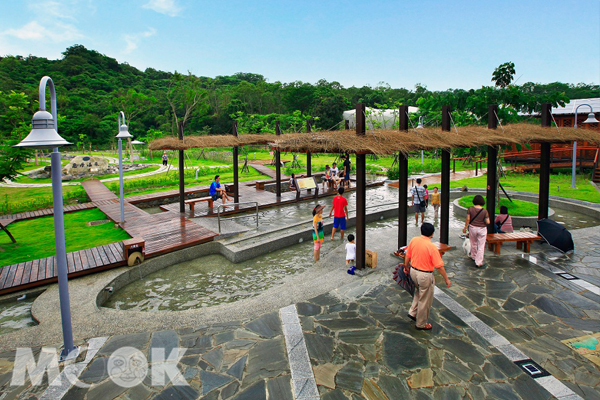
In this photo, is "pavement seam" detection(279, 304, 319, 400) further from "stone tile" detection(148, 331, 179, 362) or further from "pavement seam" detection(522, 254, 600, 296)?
"pavement seam" detection(522, 254, 600, 296)

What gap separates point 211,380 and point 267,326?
1277 mm

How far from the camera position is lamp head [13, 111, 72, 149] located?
160 inches

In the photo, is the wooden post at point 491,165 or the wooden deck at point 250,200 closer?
the wooden post at point 491,165

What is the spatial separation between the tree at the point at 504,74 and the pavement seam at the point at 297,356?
10.7 metres

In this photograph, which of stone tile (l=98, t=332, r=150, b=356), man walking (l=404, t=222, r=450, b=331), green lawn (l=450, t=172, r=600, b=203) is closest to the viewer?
stone tile (l=98, t=332, r=150, b=356)

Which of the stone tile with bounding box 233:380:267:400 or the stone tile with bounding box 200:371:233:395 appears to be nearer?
→ the stone tile with bounding box 233:380:267:400

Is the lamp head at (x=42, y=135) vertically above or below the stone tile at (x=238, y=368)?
above

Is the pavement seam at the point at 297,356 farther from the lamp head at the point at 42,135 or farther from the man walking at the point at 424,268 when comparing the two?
the lamp head at the point at 42,135

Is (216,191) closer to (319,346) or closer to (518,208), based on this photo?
(319,346)

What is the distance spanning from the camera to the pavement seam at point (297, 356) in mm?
4172

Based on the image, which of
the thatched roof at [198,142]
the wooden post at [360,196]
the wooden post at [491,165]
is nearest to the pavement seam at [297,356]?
the wooden post at [360,196]

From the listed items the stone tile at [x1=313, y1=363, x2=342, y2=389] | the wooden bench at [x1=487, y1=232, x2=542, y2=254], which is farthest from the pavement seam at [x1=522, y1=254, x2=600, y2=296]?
the stone tile at [x1=313, y1=363, x2=342, y2=389]

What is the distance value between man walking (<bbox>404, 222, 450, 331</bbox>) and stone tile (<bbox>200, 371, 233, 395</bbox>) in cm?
276

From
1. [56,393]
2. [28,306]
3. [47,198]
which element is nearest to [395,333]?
[56,393]
